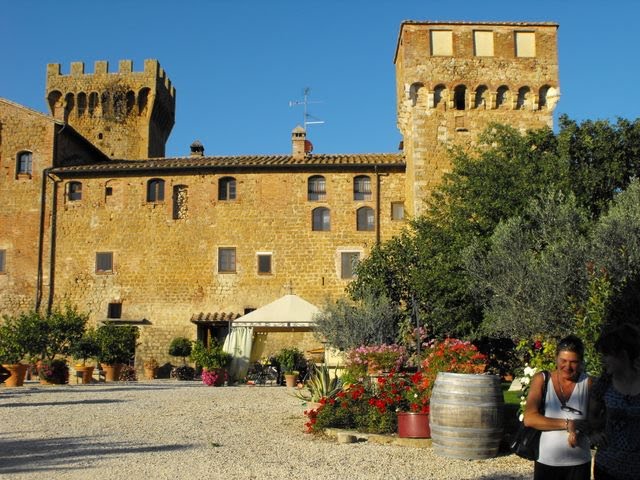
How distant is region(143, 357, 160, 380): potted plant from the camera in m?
27.6

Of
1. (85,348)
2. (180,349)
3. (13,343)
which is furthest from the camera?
(180,349)

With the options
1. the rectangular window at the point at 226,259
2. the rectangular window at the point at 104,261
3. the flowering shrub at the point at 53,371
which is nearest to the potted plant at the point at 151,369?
the rectangular window at the point at 104,261

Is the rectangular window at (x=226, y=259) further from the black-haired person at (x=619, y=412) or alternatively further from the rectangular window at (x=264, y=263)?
the black-haired person at (x=619, y=412)

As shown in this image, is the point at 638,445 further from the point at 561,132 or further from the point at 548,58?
the point at 548,58

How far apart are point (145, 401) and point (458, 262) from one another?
8.43 metres

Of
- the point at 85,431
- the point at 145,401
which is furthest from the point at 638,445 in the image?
the point at 145,401

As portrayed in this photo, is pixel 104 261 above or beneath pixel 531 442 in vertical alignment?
above

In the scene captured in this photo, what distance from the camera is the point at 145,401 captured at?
50.5 feet

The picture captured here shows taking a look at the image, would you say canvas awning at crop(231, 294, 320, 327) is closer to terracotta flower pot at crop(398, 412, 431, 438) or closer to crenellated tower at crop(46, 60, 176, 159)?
terracotta flower pot at crop(398, 412, 431, 438)

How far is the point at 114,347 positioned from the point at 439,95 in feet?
49.5

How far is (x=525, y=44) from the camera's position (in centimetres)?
2627

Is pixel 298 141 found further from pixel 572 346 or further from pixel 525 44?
pixel 572 346

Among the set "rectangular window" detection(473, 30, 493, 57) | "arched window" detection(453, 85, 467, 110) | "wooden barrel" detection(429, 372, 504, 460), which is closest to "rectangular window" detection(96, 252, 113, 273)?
"arched window" detection(453, 85, 467, 110)

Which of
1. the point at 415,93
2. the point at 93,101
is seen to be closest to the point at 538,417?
the point at 415,93
